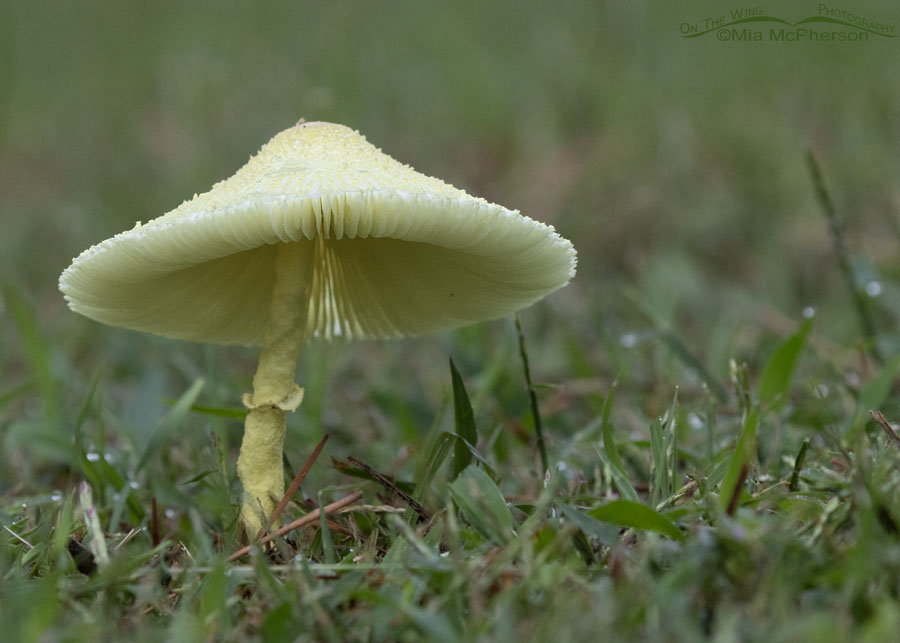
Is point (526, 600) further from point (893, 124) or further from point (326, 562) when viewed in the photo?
point (893, 124)

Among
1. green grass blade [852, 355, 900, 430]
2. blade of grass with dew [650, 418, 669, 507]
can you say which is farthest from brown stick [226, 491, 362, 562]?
green grass blade [852, 355, 900, 430]

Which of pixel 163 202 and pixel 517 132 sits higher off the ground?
pixel 517 132

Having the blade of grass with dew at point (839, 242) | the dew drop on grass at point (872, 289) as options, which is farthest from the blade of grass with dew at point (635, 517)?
the dew drop on grass at point (872, 289)

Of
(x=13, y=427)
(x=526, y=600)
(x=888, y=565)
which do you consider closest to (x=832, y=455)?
(x=888, y=565)

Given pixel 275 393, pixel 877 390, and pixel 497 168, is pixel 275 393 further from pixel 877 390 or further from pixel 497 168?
pixel 497 168

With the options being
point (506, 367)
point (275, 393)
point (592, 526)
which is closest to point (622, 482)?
point (592, 526)

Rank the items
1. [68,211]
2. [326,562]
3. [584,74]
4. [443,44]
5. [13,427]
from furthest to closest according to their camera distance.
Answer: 1. [443,44]
2. [584,74]
3. [68,211]
4. [13,427]
5. [326,562]
